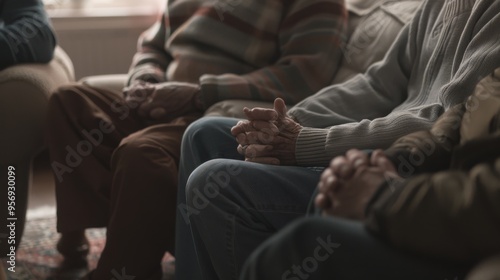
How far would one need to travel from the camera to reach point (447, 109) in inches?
56.8

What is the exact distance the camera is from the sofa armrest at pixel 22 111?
81.4 inches

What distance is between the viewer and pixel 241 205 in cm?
140

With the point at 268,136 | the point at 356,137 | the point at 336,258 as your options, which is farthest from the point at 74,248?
the point at 336,258

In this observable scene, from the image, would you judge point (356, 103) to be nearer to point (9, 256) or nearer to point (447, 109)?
point (447, 109)

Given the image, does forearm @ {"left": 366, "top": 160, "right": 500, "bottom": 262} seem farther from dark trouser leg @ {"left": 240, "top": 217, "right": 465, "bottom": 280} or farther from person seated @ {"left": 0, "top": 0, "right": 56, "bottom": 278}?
person seated @ {"left": 0, "top": 0, "right": 56, "bottom": 278}

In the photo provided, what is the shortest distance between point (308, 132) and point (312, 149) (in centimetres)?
5

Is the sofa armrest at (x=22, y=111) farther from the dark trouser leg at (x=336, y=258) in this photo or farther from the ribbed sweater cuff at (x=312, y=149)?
the dark trouser leg at (x=336, y=258)

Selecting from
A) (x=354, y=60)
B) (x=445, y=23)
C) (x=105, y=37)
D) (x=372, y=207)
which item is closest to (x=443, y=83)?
(x=445, y=23)

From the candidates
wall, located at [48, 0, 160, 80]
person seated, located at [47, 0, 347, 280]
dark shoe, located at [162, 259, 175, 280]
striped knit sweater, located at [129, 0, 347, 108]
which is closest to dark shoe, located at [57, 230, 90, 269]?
person seated, located at [47, 0, 347, 280]

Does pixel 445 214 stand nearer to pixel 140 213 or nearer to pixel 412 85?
pixel 412 85

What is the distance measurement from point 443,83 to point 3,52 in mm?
1254

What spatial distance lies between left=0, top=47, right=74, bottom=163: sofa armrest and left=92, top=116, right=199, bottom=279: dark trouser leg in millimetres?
382

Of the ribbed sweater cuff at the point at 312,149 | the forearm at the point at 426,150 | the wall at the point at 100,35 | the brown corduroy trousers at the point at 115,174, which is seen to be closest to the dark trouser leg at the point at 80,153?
the brown corduroy trousers at the point at 115,174

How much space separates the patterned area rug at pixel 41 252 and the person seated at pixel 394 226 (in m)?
1.32
